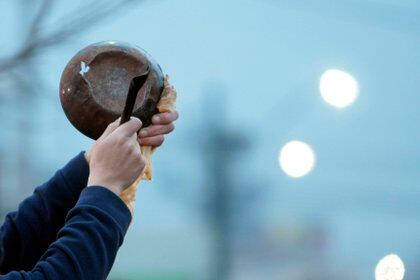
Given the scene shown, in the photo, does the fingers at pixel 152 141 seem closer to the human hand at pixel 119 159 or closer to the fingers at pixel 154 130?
the fingers at pixel 154 130

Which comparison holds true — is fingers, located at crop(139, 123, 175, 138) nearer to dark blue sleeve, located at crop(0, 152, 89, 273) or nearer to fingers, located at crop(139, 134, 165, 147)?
fingers, located at crop(139, 134, 165, 147)

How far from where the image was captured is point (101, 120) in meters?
1.77

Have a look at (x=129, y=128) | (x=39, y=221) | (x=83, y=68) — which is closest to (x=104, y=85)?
(x=83, y=68)

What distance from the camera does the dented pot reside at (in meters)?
1.77

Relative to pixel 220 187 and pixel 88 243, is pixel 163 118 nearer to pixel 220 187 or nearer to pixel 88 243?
pixel 88 243

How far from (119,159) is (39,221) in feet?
1.32

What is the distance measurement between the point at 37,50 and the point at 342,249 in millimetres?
4335

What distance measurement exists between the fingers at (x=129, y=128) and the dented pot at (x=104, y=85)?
11 cm

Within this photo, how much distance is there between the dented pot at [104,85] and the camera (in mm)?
1767

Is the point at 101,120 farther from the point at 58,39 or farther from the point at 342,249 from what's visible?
the point at 342,249

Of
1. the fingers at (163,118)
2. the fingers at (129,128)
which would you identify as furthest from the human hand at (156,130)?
the fingers at (129,128)

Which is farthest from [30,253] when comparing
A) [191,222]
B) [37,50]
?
[191,222]

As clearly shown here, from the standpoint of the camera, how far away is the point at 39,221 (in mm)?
1953

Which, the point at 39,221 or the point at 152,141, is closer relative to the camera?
the point at 152,141
